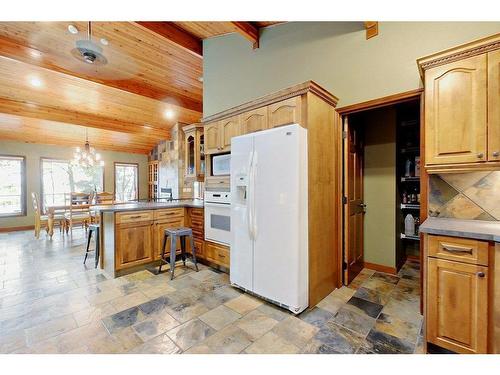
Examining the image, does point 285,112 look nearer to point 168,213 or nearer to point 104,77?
point 168,213

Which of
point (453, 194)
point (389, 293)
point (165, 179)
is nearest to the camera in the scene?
point (453, 194)

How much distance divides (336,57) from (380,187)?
179 cm

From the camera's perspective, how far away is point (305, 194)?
2.14 metres

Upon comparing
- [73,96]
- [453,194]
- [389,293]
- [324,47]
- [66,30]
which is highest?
[66,30]

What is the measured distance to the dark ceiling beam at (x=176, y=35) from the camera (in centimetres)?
325

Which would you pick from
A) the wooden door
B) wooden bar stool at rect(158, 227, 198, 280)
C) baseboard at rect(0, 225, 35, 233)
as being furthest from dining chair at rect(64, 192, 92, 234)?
the wooden door

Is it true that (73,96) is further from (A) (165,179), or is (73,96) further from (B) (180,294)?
(B) (180,294)

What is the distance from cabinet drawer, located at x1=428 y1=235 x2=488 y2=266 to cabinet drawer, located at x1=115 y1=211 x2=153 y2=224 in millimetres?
3195

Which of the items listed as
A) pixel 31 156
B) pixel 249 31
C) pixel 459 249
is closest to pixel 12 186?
pixel 31 156

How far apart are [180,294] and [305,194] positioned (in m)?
1.78

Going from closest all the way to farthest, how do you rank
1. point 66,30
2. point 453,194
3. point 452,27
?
point 452,27 → point 453,194 → point 66,30

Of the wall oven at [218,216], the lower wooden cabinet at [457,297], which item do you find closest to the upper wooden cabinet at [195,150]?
the wall oven at [218,216]

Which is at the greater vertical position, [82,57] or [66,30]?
[66,30]

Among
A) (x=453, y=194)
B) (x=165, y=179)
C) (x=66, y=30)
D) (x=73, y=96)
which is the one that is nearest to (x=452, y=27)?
(x=453, y=194)
